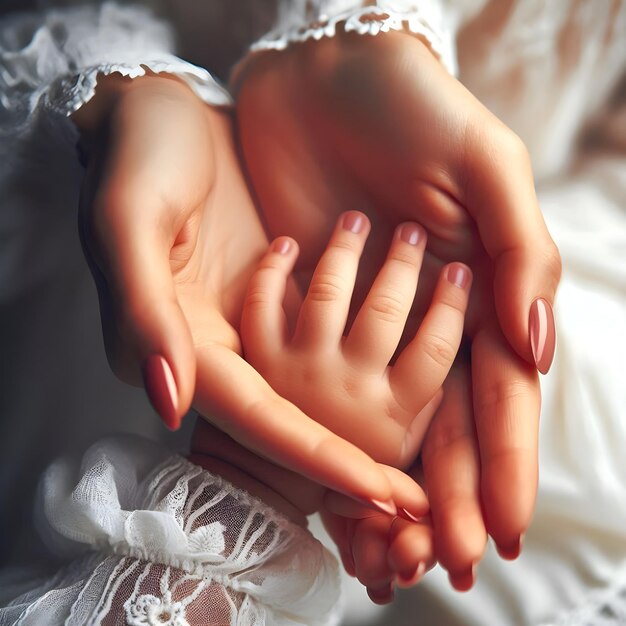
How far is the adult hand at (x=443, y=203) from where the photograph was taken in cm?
37

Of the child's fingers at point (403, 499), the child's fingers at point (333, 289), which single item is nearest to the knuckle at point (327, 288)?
the child's fingers at point (333, 289)

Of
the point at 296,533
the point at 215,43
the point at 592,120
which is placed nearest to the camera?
the point at 296,533

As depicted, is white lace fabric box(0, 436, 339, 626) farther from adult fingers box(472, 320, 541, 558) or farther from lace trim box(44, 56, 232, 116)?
lace trim box(44, 56, 232, 116)

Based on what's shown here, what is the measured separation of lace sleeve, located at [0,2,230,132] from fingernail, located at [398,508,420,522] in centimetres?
32

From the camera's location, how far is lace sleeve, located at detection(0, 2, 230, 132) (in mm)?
483

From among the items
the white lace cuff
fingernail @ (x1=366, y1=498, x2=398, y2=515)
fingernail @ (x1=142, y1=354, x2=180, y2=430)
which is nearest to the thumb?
fingernail @ (x1=142, y1=354, x2=180, y2=430)

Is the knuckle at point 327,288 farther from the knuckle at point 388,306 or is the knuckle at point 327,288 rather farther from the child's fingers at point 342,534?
the child's fingers at point 342,534

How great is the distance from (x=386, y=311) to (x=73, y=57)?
31 centimetres

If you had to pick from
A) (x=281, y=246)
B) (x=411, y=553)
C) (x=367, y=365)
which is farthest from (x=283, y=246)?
(x=411, y=553)

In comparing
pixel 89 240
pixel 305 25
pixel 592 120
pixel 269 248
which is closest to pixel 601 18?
pixel 592 120

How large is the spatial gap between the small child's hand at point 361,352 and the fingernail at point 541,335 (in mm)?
44

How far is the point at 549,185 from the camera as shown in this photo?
68 cm

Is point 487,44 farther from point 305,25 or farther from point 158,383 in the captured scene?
point 158,383

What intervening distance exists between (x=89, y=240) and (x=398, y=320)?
0.18 m
